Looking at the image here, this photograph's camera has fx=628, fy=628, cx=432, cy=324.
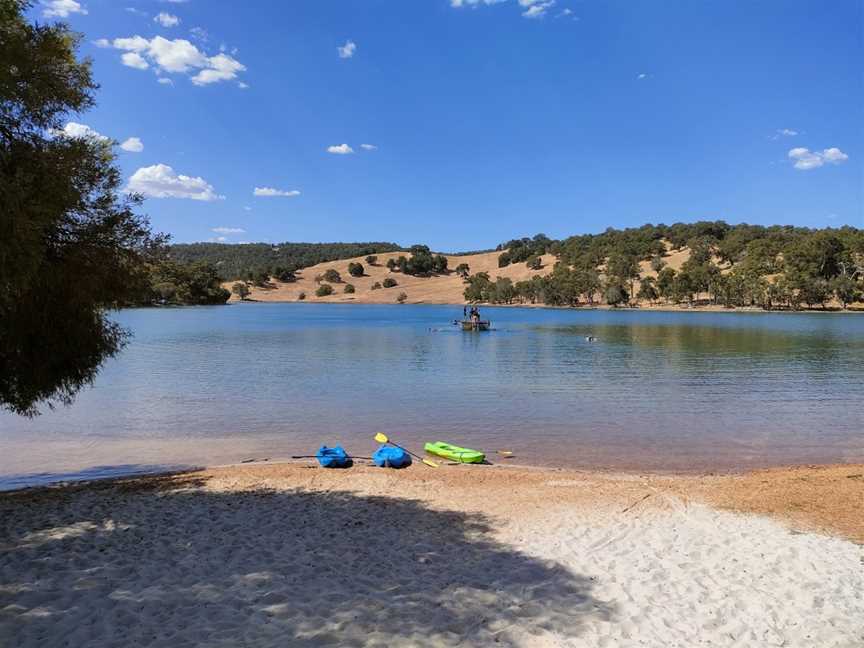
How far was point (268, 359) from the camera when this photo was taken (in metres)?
39.4

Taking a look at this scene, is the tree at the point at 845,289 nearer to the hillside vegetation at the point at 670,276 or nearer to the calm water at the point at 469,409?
the hillside vegetation at the point at 670,276

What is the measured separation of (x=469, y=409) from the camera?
22.3 m

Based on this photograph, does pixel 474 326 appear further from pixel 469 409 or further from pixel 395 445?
pixel 395 445

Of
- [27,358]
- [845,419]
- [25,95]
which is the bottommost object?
[845,419]

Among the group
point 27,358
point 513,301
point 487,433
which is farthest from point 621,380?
point 513,301

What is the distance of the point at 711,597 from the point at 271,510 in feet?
21.5

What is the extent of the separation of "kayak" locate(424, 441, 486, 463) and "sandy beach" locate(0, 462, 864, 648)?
2416 mm

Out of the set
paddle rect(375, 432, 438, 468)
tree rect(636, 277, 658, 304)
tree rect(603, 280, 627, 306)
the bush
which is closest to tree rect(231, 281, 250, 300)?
the bush

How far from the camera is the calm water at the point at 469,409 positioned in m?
16.4

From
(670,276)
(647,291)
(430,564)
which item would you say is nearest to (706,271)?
(670,276)

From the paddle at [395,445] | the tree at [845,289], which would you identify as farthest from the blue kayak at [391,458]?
the tree at [845,289]

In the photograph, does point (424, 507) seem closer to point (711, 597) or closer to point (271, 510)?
point (271, 510)

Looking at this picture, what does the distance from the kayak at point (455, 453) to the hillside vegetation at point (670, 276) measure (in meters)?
118

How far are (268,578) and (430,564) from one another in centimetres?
195
